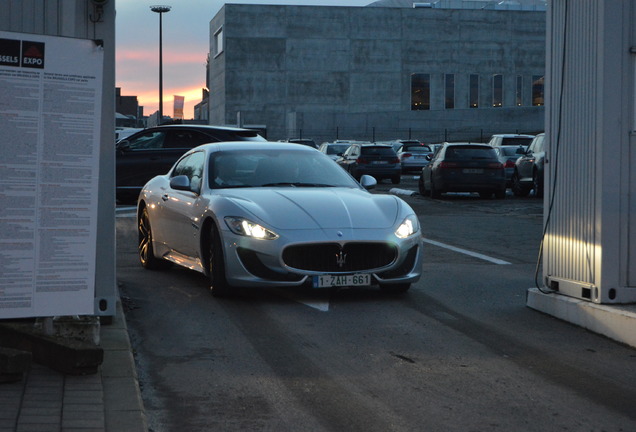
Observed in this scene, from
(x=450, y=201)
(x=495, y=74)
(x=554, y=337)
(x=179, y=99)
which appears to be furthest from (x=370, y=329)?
(x=495, y=74)

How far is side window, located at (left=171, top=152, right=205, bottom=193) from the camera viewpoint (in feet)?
36.3

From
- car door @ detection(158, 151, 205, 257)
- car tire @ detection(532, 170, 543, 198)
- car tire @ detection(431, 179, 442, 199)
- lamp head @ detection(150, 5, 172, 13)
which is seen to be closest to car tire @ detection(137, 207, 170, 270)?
car door @ detection(158, 151, 205, 257)

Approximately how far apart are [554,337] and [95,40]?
4089 millimetres

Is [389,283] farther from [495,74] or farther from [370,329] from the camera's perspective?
[495,74]

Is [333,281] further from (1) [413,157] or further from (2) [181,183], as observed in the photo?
(1) [413,157]

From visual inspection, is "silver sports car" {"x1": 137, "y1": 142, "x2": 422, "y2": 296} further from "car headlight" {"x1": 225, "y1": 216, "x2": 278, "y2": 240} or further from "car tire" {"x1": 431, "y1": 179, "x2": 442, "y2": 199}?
"car tire" {"x1": 431, "y1": 179, "x2": 442, "y2": 199}

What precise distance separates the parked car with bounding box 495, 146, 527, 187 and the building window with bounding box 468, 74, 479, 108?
47643 millimetres

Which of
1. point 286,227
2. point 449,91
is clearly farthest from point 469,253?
point 449,91

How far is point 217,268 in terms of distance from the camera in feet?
32.2

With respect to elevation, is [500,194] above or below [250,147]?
below

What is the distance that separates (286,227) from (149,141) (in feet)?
49.2

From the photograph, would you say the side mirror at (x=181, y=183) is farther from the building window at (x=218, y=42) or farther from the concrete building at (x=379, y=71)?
the building window at (x=218, y=42)

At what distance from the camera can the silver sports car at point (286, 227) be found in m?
9.54

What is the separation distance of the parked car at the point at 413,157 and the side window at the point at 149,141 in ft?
88.7
